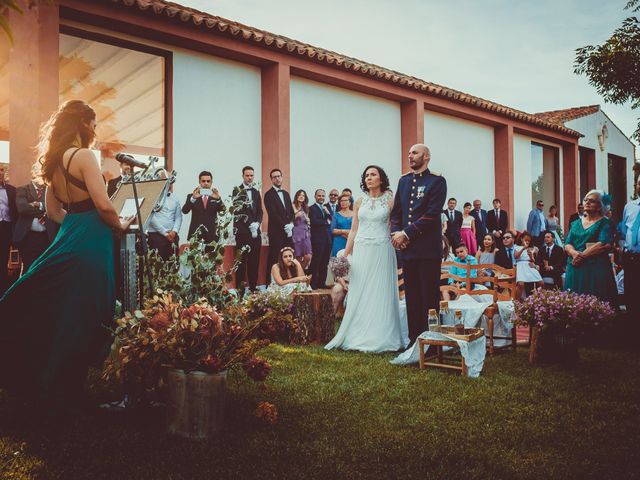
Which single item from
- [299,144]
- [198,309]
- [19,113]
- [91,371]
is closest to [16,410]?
[91,371]

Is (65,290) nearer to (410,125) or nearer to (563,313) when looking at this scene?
(563,313)

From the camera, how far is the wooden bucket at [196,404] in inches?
134

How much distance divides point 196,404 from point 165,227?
6.02 metres

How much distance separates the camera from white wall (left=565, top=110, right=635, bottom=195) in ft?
72.6

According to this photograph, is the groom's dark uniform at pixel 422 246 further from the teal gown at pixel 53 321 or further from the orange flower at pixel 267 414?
the teal gown at pixel 53 321

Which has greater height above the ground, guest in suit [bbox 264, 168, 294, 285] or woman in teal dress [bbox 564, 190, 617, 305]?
guest in suit [bbox 264, 168, 294, 285]

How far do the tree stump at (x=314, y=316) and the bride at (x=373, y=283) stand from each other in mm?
369

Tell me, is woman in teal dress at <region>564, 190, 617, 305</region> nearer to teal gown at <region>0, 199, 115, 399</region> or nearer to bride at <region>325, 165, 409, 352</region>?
bride at <region>325, 165, 409, 352</region>

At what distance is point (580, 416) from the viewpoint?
4.00 m

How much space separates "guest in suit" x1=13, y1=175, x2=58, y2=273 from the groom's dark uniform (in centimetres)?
496

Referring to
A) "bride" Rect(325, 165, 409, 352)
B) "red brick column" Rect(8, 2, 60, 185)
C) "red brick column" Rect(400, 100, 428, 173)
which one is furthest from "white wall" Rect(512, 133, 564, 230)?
"red brick column" Rect(8, 2, 60, 185)

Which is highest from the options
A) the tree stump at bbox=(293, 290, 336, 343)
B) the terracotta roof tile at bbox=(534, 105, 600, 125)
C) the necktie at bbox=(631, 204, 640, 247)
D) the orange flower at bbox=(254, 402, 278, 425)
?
the terracotta roof tile at bbox=(534, 105, 600, 125)

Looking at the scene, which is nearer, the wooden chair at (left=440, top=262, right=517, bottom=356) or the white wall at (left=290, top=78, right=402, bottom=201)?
the wooden chair at (left=440, top=262, right=517, bottom=356)

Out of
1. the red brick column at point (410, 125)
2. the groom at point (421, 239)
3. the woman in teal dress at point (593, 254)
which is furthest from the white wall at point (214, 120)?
the woman in teal dress at point (593, 254)
